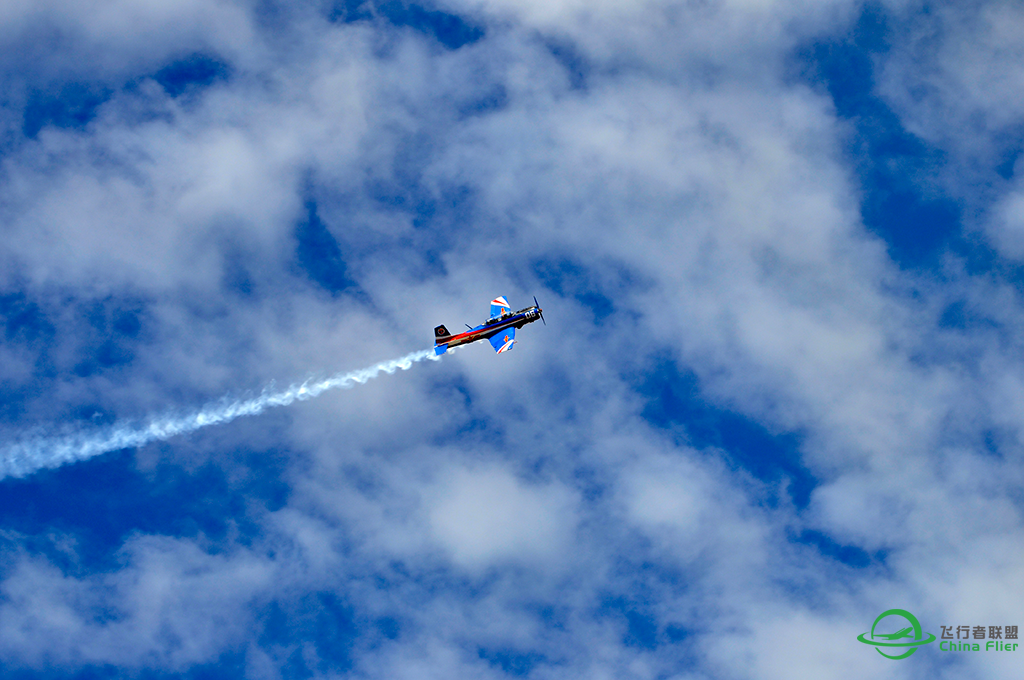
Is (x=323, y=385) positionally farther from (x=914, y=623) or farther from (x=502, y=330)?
(x=914, y=623)

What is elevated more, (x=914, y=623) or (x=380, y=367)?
(x=380, y=367)

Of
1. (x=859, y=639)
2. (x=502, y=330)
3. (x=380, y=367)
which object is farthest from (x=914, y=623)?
(x=380, y=367)

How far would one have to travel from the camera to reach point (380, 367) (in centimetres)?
17938

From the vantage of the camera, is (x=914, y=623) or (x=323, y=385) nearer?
(x=323, y=385)

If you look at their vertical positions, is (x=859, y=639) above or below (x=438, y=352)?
below

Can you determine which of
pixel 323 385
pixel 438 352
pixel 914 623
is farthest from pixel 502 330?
pixel 914 623

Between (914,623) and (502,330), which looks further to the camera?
(914,623)

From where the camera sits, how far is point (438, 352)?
18125 centimetres

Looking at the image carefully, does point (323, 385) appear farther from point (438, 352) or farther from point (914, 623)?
point (914, 623)

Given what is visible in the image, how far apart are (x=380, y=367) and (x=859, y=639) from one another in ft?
326

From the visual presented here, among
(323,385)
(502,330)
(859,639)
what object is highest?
(502,330)

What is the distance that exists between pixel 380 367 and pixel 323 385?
1071cm

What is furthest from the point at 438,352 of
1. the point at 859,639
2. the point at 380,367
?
the point at 859,639

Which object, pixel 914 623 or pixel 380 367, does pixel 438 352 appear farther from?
pixel 914 623
